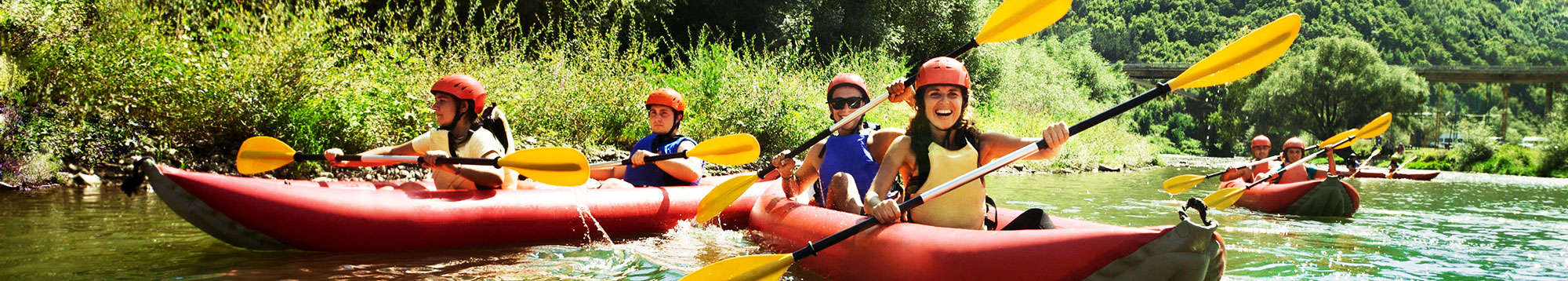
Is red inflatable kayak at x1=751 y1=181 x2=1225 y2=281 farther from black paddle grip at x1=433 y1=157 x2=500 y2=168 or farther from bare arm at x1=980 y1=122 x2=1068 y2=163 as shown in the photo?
black paddle grip at x1=433 y1=157 x2=500 y2=168

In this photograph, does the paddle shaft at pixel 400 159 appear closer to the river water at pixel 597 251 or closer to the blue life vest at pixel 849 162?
the river water at pixel 597 251

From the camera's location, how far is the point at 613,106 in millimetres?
11625

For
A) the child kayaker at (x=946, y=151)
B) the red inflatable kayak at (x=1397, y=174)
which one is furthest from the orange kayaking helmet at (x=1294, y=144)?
the red inflatable kayak at (x=1397, y=174)

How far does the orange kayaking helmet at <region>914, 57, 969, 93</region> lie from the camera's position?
343cm

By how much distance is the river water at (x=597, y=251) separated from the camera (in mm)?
4160

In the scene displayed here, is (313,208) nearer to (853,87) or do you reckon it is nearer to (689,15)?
(853,87)

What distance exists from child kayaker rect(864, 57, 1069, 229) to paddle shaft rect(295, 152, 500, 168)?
2188 mm

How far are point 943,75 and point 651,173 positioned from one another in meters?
3.22

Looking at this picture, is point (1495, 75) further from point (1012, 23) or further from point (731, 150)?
point (731, 150)

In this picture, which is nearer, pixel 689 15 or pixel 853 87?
pixel 853 87

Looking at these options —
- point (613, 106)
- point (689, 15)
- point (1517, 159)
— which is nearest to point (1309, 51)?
point (1517, 159)

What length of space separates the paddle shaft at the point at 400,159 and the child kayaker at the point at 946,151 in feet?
7.18

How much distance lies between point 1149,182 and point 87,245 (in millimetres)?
14687

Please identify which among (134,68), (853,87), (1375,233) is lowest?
(1375,233)
